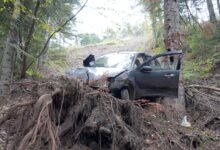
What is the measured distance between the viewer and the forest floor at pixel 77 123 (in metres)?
4.68

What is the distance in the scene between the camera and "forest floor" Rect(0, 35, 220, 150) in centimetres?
468

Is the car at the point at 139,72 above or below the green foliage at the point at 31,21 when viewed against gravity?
below

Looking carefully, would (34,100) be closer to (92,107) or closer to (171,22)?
(92,107)

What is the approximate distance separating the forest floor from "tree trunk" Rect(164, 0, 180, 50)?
10.4ft

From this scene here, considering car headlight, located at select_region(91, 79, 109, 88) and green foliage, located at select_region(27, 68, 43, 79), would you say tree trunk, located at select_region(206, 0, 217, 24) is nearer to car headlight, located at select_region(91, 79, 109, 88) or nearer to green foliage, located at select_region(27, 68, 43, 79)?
green foliage, located at select_region(27, 68, 43, 79)

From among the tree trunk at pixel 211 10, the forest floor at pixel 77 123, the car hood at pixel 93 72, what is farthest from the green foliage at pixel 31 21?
the tree trunk at pixel 211 10

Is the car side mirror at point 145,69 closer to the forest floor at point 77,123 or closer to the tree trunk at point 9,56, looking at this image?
the forest floor at point 77,123

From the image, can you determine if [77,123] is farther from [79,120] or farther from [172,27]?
[172,27]

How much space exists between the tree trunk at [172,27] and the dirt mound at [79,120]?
3400 millimetres

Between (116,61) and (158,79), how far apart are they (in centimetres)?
132

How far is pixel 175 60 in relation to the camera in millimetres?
8930

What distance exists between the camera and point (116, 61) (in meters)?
8.84

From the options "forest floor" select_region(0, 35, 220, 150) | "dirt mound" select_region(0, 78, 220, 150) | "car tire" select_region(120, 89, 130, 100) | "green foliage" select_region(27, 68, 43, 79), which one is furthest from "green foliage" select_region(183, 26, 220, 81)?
"dirt mound" select_region(0, 78, 220, 150)

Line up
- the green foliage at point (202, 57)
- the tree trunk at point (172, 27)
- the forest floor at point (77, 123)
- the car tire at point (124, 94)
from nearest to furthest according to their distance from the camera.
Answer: the forest floor at point (77, 123), the car tire at point (124, 94), the tree trunk at point (172, 27), the green foliage at point (202, 57)
